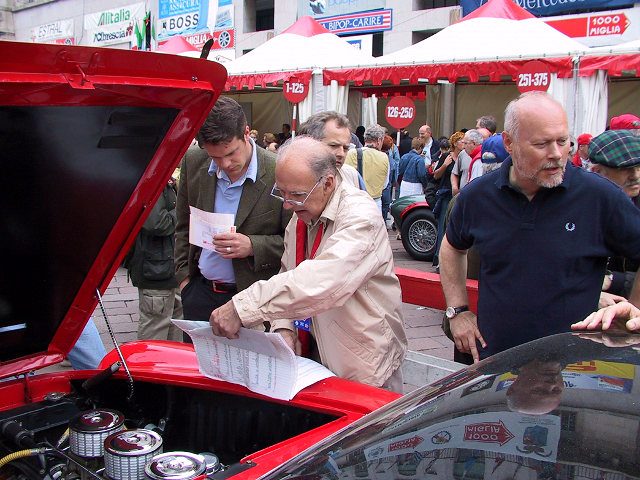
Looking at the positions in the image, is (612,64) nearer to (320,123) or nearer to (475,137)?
(475,137)

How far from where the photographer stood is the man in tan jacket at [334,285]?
1.87 m

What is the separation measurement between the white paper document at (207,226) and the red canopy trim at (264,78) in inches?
314

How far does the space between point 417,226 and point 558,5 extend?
907cm

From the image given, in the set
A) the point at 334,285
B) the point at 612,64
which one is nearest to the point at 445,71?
the point at 612,64

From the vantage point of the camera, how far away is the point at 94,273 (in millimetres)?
2070

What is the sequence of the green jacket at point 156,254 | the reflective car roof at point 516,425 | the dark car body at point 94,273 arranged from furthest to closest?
the green jacket at point 156,254, the dark car body at point 94,273, the reflective car roof at point 516,425

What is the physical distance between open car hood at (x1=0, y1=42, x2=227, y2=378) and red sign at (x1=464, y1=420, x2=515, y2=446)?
3.52ft

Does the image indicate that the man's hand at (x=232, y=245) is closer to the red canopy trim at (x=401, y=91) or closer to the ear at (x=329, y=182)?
the ear at (x=329, y=182)

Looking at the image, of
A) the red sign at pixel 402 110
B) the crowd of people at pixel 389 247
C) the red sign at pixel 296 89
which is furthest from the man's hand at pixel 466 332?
the red sign at pixel 402 110

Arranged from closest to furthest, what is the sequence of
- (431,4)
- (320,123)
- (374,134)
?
(320,123) < (374,134) < (431,4)

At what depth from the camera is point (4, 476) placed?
1.80 meters

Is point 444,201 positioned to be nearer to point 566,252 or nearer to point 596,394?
point 566,252

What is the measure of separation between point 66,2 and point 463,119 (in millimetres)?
23179

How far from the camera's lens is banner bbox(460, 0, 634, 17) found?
13836mm
